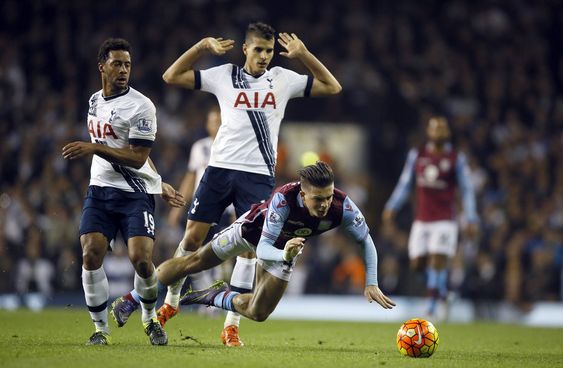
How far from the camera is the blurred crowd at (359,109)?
16953 millimetres

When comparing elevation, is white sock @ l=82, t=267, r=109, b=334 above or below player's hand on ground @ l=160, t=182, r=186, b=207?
below

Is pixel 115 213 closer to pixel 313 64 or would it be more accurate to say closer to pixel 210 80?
pixel 210 80

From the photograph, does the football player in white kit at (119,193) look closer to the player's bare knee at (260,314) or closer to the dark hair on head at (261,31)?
the player's bare knee at (260,314)

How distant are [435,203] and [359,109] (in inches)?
273

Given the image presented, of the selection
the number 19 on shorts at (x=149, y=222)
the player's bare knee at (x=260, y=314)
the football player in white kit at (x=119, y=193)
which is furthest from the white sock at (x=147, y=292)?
the player's bare knee at (x=260, y=314)

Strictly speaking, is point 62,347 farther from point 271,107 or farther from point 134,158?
point 271,107

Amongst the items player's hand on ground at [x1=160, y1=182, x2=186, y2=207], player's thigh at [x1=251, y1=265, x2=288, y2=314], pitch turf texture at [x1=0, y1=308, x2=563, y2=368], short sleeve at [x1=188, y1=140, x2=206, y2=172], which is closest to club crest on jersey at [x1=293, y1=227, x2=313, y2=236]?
player's thigh at [x1=251, y1=265, x2=288, y2=314]

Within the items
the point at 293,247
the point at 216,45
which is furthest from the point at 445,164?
the point at 293,247

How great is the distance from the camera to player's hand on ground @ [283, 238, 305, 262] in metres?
7.54

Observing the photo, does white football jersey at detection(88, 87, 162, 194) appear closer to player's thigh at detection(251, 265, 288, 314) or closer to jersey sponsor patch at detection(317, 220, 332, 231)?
player's thigh at detection(251, 265, 288, 314)

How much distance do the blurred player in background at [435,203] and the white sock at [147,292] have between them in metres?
5.81

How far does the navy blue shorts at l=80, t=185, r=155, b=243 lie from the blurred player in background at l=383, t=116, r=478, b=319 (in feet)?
19.5

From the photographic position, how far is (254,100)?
9156mm

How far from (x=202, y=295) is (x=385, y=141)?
39.0 ft
